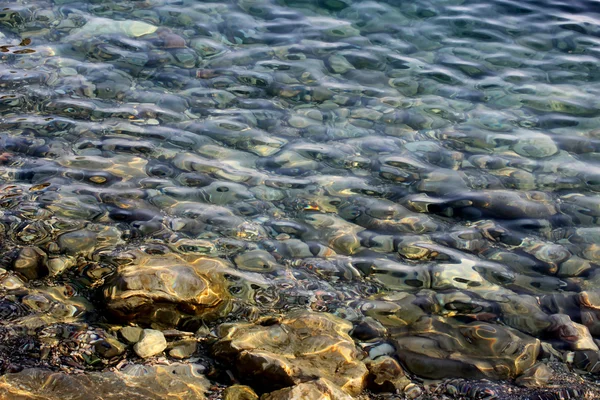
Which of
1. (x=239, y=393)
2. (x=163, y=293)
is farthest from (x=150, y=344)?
(x=239, y=393)

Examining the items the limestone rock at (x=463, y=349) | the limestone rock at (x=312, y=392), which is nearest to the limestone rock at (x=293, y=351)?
the limestone rock at (x=312, y=392)

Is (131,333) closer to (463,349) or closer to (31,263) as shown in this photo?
(31,263)

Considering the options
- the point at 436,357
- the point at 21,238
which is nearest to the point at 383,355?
the point at 436,357

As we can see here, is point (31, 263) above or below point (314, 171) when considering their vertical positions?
below

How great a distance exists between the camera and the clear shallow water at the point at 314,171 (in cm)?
451

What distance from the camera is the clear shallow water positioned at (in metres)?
4.51

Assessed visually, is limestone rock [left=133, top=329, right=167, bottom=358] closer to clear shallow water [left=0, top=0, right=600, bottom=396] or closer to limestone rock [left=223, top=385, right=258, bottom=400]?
clear shallow water [left=0, top=0, right=600, bottom=396]

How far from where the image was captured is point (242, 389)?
3.72 meters

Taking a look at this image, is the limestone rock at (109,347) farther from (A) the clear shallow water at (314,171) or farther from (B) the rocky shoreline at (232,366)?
(A) the clear shallow water at (314,171)

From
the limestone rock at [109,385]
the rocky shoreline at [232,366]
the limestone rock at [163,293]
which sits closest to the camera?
the limestone rock at [109,385]

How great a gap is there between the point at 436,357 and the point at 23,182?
3684mm

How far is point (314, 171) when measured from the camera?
5.93 m

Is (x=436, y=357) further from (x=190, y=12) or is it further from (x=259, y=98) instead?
(x=190, y=12)

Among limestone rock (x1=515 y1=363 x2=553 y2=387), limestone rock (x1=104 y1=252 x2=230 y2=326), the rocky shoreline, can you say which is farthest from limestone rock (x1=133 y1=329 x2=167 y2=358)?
limestone rock (x1=515 y1=363 x2=553 y2=387)
